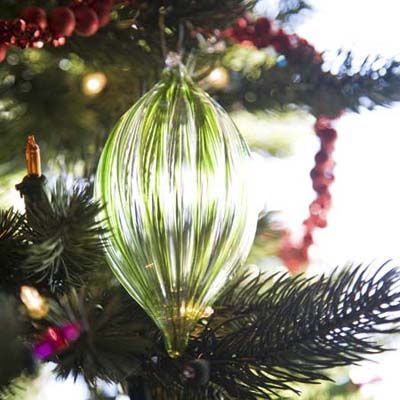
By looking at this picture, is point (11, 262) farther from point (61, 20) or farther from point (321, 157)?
point (321, 157)

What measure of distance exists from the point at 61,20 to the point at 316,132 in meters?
0.32

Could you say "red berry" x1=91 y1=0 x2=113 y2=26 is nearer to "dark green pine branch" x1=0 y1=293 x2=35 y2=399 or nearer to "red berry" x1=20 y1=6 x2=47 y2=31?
"red berry" x1=20 y1=6 x2=47 y2=31

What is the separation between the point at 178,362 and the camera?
48 cm

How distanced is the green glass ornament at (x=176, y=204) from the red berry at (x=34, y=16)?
0.08 metres

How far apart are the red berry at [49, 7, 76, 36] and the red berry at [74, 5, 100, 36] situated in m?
0.01

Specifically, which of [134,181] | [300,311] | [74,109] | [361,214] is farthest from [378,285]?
[361,214]

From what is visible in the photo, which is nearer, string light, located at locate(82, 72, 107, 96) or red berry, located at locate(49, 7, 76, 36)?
red berry, located at locate(49, 7, 76, 36)

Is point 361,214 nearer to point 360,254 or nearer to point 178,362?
point 360,254

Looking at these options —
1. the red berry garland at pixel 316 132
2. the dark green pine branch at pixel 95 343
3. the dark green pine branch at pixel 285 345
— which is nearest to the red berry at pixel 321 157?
the red berry garland at pixel 316 132

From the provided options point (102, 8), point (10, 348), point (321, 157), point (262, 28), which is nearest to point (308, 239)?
point (321, 157)

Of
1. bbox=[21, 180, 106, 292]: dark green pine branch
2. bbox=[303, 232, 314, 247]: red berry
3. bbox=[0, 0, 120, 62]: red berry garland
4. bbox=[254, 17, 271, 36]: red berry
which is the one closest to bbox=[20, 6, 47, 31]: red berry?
bbox=[0, 0, 120, 62]: red berry garland

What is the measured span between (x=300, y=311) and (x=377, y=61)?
258 millimetres

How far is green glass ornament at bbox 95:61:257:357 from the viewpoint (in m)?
0.43

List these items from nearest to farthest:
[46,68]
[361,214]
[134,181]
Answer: [134,181] < [46,68] < [361,214]
